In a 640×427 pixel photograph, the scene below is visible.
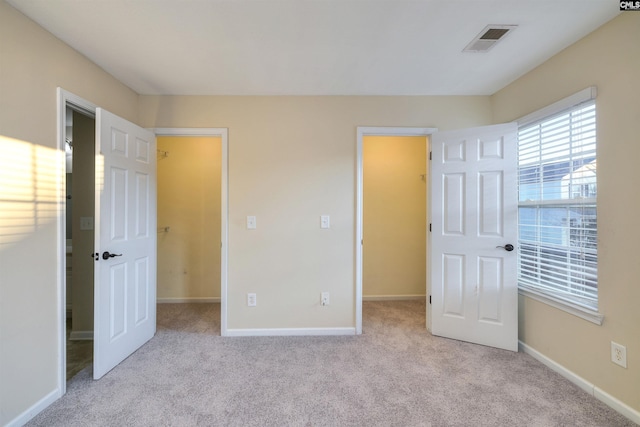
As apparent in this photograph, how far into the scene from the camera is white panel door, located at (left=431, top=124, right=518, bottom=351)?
2.40 meters

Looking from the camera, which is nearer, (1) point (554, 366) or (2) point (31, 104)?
(2) point (31, 104)

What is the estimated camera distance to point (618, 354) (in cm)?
167

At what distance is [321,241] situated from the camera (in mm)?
2770

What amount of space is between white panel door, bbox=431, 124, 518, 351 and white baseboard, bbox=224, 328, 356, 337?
3.07 ft

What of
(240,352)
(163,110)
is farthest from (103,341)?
(163,110)

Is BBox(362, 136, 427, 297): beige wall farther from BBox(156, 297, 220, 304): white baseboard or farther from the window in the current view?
BBox(156, 297, 220, 304): white baseboard

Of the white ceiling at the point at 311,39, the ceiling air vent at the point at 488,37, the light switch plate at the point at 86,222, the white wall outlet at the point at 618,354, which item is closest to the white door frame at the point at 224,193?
the white ceiling at the point at 311,39

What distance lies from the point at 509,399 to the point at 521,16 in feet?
7.95

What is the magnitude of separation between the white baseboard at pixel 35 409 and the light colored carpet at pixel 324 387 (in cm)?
4

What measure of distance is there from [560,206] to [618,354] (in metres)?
1.01

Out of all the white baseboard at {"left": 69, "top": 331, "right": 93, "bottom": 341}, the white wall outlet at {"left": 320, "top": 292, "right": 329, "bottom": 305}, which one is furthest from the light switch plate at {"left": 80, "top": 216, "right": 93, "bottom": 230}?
the white wall outlet at {"left": 320, "top": 292, "right": 329, "bottom": 305}

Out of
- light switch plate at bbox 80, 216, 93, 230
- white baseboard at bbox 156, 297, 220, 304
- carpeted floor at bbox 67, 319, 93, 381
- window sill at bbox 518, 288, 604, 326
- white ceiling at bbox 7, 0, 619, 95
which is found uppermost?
white ceiling at bbox 7, 0, 619, 95

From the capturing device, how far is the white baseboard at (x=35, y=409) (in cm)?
153

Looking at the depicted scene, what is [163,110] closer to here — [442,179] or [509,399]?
[442,179]
